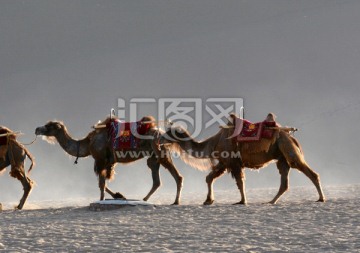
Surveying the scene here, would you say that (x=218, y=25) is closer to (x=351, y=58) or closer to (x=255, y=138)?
(x=351, y=58)

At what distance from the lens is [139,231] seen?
9.68m

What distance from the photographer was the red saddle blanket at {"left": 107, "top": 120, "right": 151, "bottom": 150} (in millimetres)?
13336

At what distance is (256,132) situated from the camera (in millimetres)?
12789

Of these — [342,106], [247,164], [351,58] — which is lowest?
[247,164]

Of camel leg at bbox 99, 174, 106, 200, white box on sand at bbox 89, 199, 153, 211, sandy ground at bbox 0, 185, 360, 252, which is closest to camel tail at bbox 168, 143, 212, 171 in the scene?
camel leg at bbox 99, 174, 106, 200

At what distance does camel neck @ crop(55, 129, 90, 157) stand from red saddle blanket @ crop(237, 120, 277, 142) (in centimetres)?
252

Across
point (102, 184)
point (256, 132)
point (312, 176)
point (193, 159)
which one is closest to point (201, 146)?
point (193, 159)

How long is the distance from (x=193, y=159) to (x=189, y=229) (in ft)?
12.9

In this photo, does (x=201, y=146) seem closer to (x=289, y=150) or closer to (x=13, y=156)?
(x=289, y=150)

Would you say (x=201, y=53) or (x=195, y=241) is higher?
(x=201, y=53)

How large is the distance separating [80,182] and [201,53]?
3172cm

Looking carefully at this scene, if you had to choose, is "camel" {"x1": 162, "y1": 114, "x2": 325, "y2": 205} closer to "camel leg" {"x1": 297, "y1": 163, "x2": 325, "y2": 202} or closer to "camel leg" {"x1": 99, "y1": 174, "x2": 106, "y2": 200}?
"camel leg" {"x1": 297, "y1": 163, "x2": 325, "y2": 202}

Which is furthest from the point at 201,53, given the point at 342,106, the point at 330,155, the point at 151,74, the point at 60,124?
the point at 60,124

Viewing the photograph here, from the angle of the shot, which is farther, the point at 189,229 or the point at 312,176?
the point at 312,176
